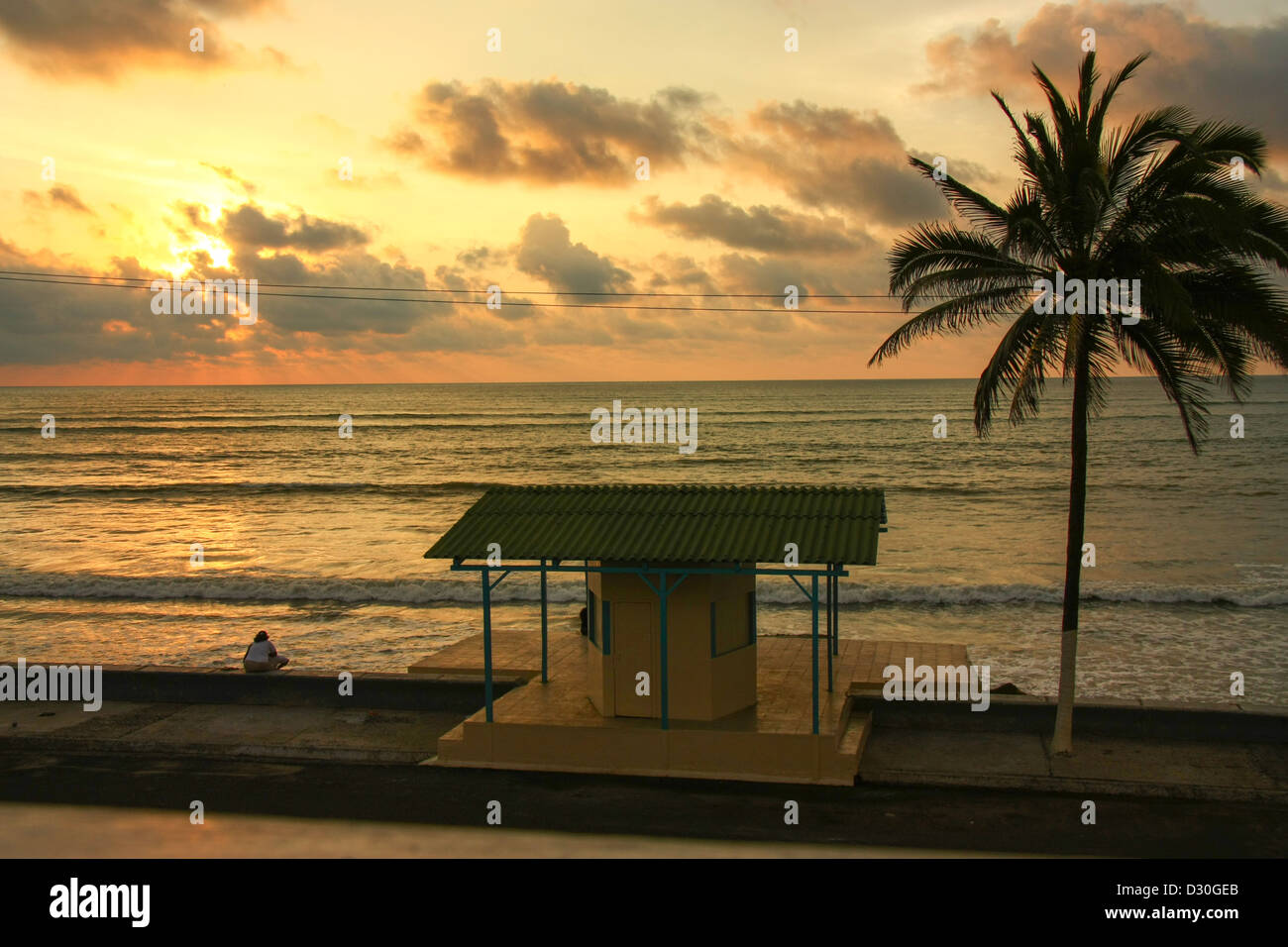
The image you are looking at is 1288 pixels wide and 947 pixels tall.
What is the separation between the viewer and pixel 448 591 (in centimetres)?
3034

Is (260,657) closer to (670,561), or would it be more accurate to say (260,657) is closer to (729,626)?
(670,561)

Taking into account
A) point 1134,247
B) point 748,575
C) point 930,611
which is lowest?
point 930,611

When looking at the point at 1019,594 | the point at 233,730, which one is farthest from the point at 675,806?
the point at 1019,594

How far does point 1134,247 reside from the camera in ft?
38.1

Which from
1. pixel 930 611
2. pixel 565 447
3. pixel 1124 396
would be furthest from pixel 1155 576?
pixel 1124 396

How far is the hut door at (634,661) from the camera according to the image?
41.5 feet

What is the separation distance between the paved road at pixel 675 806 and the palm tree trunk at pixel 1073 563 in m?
1.31

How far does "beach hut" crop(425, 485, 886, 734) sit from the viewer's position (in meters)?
12.0

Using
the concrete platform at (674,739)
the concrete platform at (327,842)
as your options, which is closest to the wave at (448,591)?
the concrete platform at (674,739)

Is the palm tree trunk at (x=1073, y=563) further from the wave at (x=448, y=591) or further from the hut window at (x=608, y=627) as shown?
the wave at (x=448, y=591)

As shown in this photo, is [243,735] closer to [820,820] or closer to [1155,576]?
[820,820]

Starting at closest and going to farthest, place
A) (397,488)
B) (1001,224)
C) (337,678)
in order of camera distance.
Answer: (1001,224)
(337,678)
(397,488)

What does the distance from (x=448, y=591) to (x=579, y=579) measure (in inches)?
182
